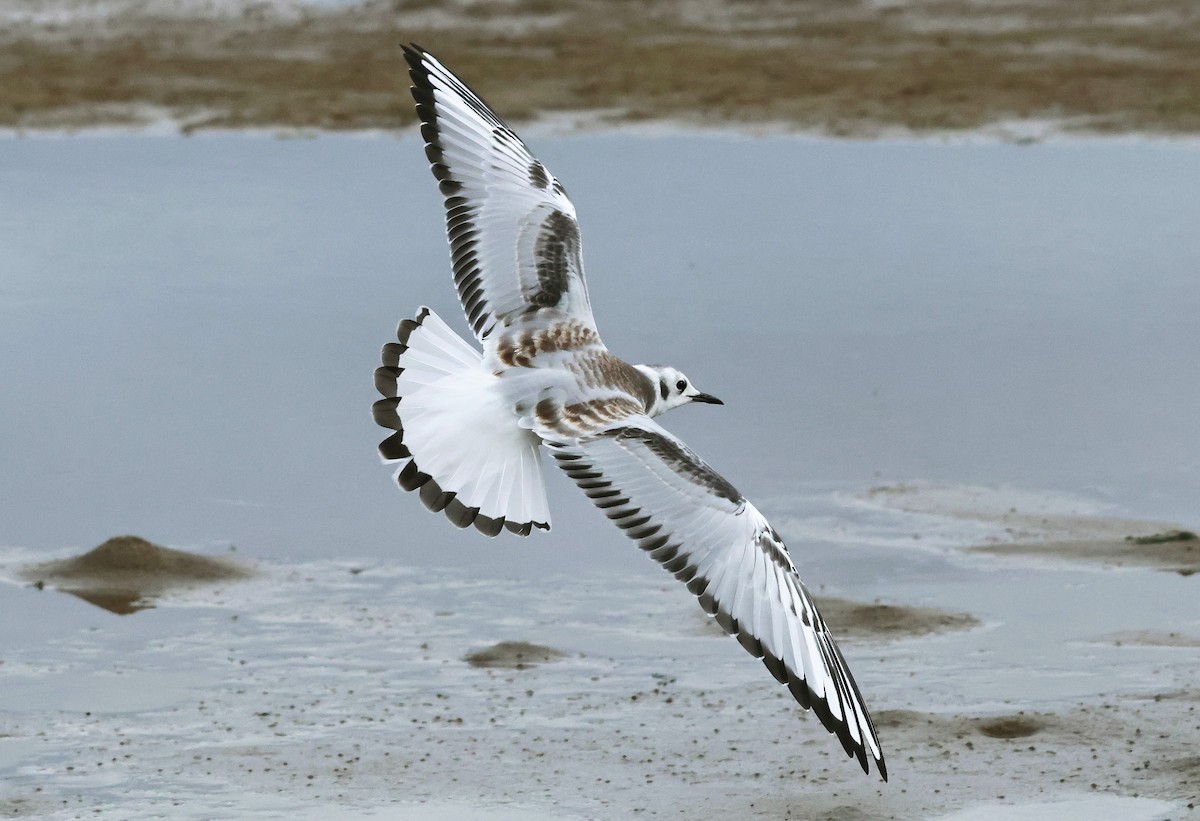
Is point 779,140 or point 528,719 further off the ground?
point 779,140

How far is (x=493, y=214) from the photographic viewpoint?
8.23 meters

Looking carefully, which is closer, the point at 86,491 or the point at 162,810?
the point at 162,810

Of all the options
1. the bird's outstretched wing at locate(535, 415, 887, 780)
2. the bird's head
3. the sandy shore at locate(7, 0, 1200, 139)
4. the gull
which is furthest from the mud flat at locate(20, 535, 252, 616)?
the sandy shore at locate(7, 0, 1200, 139)

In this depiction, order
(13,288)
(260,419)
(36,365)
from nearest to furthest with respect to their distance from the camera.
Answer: (260,419), (36,365), (13,288)

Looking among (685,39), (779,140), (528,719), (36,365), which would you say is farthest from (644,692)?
(685,39)

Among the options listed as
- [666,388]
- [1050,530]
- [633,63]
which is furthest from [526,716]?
[633,63]

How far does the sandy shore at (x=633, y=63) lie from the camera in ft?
69.2

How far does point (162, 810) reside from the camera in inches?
294

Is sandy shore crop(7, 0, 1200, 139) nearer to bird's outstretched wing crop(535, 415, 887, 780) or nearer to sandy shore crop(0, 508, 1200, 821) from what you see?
sandy shore crop(0, 508, 1200, 821)

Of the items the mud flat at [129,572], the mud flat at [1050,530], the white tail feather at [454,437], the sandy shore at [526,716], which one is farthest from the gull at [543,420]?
the mud flat at [1050,530]

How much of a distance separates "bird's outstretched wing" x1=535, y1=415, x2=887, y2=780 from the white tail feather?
21 cm

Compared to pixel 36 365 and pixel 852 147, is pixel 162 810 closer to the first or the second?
pixel 36 365

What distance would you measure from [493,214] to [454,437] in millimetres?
1407

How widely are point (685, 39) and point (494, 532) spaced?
18284mm
